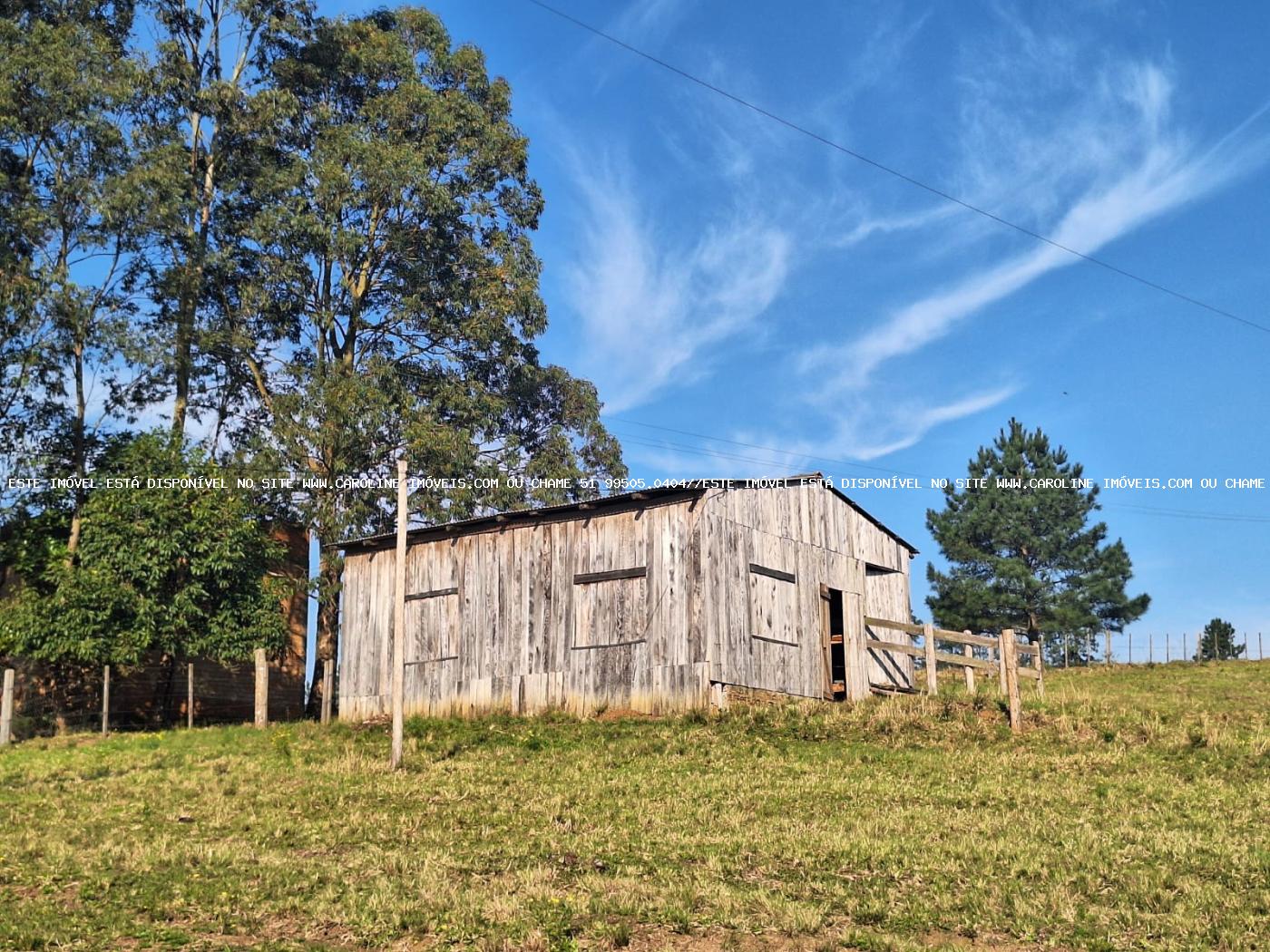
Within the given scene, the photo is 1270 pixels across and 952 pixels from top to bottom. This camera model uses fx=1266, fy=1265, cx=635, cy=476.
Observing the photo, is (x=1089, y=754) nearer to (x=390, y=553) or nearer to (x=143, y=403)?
(x=390, y=553)

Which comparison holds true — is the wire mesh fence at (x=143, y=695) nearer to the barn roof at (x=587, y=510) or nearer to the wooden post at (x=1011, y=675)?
the barn roof at (x=587, y=510)

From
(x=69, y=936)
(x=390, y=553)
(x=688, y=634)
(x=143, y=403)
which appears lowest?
(x=69, y=936)

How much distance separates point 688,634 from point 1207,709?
11645mm

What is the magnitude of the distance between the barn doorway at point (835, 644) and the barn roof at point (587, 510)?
8.90ft

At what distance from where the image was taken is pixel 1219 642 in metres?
70.8

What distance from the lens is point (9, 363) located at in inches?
1400

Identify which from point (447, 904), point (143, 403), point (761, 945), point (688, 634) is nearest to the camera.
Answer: point (761, 945)

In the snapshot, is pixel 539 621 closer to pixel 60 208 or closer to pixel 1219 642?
pixel 60 208

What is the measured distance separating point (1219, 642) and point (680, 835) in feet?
209

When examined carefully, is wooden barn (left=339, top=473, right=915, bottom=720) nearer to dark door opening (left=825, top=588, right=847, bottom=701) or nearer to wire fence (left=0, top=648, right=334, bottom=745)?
dark door opening (left=825, top=588, right=847, bottom=701)

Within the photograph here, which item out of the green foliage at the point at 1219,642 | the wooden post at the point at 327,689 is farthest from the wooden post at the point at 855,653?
the green foliage at the point at 1219,642

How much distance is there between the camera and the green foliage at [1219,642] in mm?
69188

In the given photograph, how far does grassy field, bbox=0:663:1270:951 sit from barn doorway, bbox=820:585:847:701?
458 centimetres

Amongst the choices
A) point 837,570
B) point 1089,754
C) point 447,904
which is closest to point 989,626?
point 837,570
